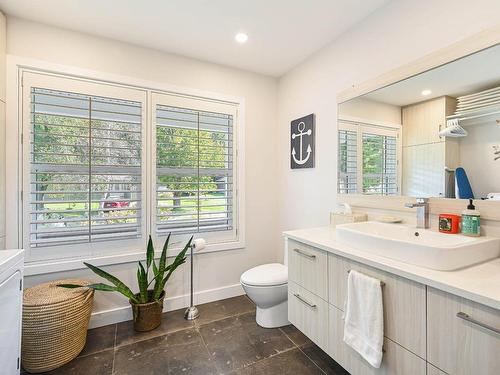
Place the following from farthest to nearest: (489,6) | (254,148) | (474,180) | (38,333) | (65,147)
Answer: (254,148) → (65,147) → (38,333) → (474,180) → (489,6)

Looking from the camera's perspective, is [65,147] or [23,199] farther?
[65,147]

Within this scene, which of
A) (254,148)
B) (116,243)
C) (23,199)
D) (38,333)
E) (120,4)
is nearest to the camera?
(38,333)

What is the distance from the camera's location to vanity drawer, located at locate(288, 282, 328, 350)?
4.69 feet

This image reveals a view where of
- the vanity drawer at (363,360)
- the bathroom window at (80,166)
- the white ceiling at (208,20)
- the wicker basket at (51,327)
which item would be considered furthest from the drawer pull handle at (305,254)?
the white ceiling at (208,20)

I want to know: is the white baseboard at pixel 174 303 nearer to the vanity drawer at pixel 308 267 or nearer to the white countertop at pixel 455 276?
the vanity drawer at pixel 308 267

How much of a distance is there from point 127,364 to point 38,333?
57 cm

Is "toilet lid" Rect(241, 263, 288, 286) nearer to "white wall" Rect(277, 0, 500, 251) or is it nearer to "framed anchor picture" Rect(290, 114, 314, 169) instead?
"white wall" Rect(277, 0, 500, 251)

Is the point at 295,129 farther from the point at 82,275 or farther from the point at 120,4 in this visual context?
the point at 82,275

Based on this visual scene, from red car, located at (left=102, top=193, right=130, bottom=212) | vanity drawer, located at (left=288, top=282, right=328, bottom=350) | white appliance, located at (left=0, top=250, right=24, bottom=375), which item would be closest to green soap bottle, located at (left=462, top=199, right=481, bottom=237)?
vanity drawer, located at (left=288, top=282, right=328, bottom=350)

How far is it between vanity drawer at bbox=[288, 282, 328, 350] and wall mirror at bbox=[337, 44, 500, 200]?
0.88 m

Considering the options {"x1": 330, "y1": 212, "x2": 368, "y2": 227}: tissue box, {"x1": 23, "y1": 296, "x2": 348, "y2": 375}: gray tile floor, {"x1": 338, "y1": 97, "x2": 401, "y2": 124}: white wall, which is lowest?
{"x1": 23, "y1": 296, "x2": 348, "y2": 375}: gray tile floor

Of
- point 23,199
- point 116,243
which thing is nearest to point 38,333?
point 116,243

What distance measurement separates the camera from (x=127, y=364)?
1627 mm

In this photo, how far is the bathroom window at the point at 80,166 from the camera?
1.85m
